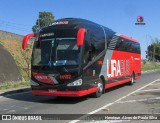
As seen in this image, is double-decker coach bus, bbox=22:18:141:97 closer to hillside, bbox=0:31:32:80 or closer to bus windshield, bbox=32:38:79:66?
bus windshield, bbox=32:38:79:66

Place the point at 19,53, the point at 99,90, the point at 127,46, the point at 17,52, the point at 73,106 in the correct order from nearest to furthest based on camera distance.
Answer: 1. the point at 73,106
2. the point at 99,90
3. the point at 127,46
4. the point at 19,53
5. the point at 17,52

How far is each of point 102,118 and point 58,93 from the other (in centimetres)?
399

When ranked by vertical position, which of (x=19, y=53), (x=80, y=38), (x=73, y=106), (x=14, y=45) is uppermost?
(x=14, y=45)

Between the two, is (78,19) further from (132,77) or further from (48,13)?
(48,13)

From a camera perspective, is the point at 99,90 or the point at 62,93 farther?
the point at 99,90

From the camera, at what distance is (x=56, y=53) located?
15.0m

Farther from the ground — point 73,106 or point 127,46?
point 127,46

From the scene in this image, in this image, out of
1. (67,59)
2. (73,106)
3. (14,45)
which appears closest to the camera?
(73,106)

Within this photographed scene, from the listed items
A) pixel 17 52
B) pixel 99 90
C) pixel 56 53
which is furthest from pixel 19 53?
pixel 56 53

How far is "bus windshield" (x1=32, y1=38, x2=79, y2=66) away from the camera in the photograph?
1493 cm

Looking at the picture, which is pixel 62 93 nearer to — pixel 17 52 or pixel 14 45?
pixel 17 52

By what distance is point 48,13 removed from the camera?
316 feet

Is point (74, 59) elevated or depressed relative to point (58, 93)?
elevated

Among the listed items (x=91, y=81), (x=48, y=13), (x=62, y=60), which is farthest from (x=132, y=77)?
(x=48, y=13)
